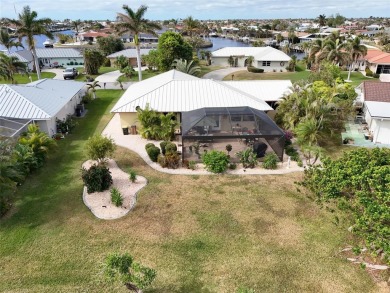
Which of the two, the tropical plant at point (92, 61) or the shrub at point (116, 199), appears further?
the tropical plant at point (92, 61)

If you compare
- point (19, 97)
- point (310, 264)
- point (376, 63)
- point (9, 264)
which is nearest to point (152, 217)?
point (9, 264)

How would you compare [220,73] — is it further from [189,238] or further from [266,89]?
[189,238]

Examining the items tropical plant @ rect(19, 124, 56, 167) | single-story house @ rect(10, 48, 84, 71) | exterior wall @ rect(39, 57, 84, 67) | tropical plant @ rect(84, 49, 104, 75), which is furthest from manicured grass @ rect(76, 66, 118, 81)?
tropical plant @ rect(19, 124, 56, 167)

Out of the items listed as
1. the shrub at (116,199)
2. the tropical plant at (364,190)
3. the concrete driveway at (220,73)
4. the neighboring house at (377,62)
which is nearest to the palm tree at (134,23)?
the concrete driveway at (220,73)

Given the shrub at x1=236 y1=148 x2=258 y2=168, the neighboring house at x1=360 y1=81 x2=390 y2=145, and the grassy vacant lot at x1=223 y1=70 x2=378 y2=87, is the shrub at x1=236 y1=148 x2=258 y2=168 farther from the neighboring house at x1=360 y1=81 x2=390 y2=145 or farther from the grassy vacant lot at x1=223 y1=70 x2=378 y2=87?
the grassy vacant lot at x1=223 y1=70 x2=378 y2=87

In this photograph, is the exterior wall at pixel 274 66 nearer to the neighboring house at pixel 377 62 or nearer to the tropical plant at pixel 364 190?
the neighboring house at pixel 377 62

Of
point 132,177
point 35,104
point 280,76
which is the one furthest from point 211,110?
point 280,76
